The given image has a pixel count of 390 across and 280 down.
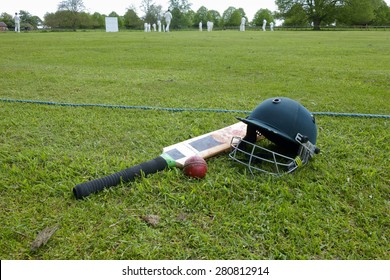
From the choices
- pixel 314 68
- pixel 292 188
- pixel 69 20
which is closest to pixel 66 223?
pixel 292 188

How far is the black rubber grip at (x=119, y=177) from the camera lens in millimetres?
1672

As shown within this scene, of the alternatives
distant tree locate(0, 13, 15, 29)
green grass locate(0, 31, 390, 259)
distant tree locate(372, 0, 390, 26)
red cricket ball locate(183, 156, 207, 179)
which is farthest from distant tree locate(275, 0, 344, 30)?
red cricket ball locate(183, 156, 207, 179)

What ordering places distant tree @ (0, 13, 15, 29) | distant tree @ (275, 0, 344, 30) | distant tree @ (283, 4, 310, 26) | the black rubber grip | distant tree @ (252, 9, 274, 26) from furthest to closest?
distant tree @ (252, 9, 274, 26) → distant tree @ (0, 13, 15, 29) → distant tree @ (283, 4, 310, 26) → distant tree @ (275, 0, 344, 30) → the black rubber grip

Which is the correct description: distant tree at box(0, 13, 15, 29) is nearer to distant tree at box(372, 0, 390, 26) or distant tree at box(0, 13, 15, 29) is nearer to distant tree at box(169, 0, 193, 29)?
distant tree at box(169, 0, 193, 29)

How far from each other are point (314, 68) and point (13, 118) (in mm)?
4930

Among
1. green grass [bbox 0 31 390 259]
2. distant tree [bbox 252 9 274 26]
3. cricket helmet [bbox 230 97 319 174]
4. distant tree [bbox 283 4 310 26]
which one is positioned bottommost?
green grass [bbox 0 31 390 259]

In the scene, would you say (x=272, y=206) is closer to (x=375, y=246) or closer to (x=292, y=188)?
(x=292, y=188)

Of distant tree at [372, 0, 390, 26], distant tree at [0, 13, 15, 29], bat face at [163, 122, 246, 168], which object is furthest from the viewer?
distant tree at [0, 13, 15, 29]

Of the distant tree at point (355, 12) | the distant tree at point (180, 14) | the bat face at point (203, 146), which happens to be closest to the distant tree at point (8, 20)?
the distant tree at point (180, 14)

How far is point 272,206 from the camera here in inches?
64.4

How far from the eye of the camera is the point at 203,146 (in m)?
2.18

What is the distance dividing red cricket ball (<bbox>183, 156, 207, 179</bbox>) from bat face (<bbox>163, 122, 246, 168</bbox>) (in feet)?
0.26

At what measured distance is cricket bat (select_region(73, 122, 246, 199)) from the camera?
1.70 m

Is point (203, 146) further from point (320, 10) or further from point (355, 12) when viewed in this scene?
point (355, 12)
